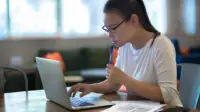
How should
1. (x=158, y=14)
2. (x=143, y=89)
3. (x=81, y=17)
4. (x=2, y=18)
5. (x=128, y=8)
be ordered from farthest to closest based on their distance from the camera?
(x=158, y=14)
(x=81, y=17)
(x=2, y=18)
(x=128, y=8)
(x=143, y=89)

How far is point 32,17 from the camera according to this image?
15.3 ft

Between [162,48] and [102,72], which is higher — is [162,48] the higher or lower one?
the higher one

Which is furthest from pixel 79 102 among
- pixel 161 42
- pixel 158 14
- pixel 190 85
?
pixel 158 14

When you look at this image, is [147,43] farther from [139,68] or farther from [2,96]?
[2,96]

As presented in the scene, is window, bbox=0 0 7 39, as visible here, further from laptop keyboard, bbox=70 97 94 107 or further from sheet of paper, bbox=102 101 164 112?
sheet of paper, bbox=102 101 164 112

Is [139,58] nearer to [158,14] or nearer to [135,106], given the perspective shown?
[135,106]

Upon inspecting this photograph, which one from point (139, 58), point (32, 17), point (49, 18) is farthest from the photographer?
point (49, 18)

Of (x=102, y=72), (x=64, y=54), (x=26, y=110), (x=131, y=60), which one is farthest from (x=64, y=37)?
(x=26, y=110)

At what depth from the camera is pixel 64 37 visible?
16.2 ft

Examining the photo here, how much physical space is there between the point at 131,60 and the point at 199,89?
0.40 m

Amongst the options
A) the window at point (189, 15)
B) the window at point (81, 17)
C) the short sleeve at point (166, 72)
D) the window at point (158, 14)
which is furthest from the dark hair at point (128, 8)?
the window at point (189, 15)

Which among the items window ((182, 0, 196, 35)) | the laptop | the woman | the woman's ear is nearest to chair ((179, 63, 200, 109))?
the woman

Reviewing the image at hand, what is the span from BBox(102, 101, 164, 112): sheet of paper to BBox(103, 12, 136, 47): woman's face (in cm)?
34

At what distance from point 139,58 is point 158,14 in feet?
13.3
